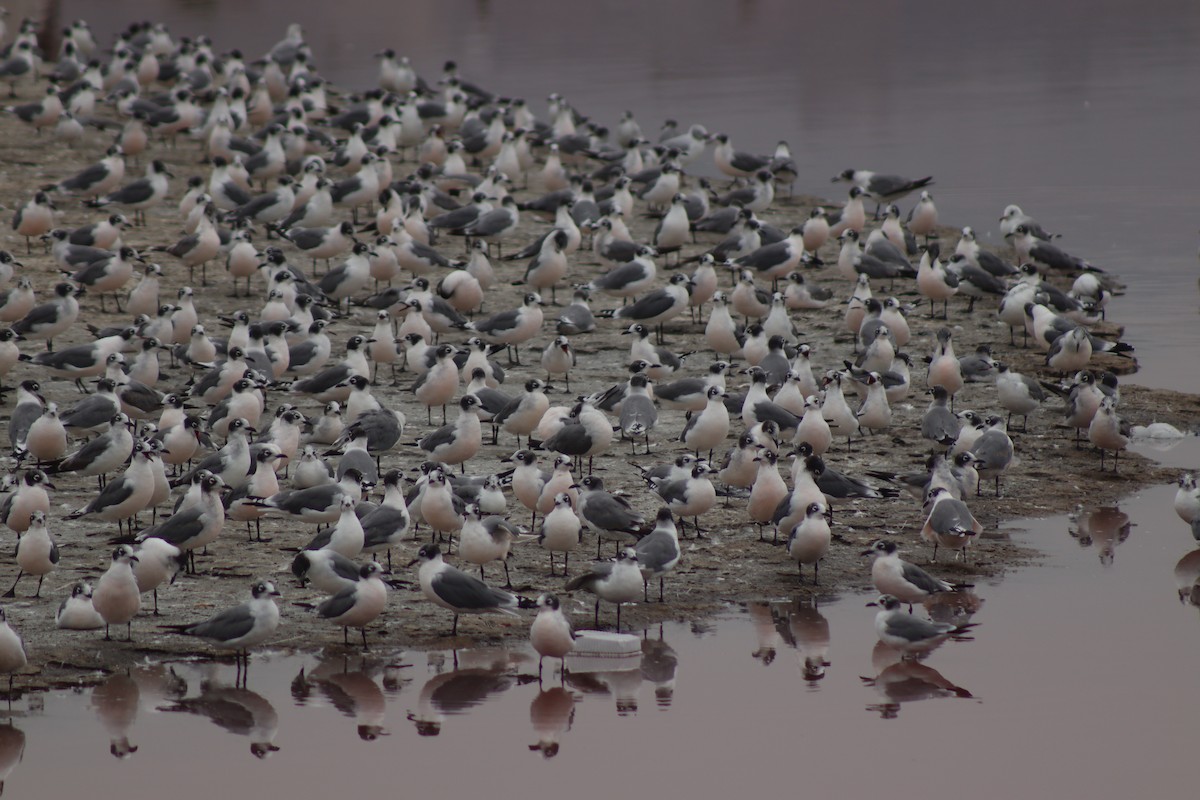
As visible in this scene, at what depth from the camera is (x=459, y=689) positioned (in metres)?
10.2

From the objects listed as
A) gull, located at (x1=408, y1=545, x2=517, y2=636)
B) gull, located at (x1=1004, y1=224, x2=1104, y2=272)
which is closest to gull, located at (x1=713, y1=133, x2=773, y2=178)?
gull, located at (x1=1004, y1=224, x2=1104, y2=272)

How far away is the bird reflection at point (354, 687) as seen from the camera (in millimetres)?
9797

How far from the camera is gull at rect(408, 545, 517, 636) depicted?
1073 centimetres

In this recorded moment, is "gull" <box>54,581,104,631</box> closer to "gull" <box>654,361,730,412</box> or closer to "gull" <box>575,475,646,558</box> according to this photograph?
"gull" <box>575,475,646,558</box>

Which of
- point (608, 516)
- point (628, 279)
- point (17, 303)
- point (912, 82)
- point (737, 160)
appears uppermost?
point (912, 82)

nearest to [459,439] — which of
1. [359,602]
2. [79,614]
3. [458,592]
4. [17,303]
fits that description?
[458,592]

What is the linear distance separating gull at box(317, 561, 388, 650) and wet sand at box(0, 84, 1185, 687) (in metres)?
0.29

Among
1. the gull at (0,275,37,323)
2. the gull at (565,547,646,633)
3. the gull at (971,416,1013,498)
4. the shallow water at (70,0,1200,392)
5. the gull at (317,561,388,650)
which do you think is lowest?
the gull at (317,561,388,650)

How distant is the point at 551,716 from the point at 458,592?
1206mm

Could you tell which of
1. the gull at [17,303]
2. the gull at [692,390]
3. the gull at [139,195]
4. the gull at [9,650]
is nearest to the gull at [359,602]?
the gull at [9,650]

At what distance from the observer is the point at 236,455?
12.8 m

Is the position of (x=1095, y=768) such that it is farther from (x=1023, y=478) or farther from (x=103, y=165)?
(x=103, y=165)

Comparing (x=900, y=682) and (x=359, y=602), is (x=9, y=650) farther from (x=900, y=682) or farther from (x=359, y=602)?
(x=900, y=682)

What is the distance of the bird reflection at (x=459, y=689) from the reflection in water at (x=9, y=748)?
7.15ft
